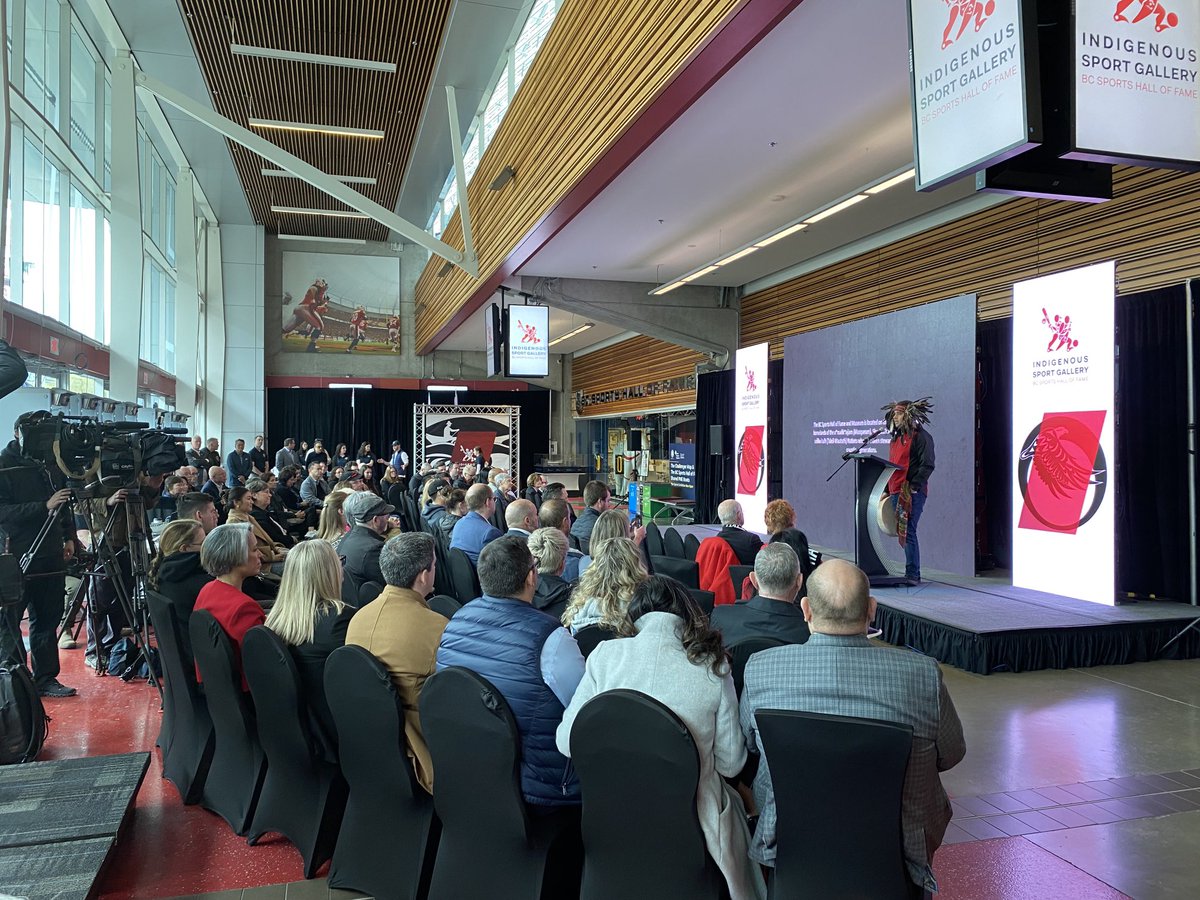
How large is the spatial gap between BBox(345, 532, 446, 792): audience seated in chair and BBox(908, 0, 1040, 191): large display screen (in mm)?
2386

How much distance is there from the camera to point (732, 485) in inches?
523

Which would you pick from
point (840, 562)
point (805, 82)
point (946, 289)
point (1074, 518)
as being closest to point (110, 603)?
point (840, 562)

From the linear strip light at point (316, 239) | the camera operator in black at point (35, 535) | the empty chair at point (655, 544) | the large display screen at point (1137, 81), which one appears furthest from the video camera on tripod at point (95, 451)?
the linear strip light at point (316, 239)

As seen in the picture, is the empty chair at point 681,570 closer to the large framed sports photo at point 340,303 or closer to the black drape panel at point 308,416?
the black drape panel at point 308,416

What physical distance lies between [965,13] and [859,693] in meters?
2.60

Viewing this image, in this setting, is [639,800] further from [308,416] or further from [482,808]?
[308,416]

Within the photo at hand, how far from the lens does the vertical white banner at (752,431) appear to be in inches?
434

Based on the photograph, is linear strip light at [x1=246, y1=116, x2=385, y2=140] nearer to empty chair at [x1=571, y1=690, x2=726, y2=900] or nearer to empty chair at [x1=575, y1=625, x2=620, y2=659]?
empty chair at [x1=575, y1=625, x2=620, y2=659]

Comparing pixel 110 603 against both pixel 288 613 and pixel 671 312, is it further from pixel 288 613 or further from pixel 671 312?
pixel 671 312

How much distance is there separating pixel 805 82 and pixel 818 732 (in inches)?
201

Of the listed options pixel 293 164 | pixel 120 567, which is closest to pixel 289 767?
pixel 120 567

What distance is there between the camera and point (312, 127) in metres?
13.3

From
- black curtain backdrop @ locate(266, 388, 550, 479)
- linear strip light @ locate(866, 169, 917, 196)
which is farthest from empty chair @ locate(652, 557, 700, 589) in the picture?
black curtain backdrop @ locate(266, 388, 550, 479)

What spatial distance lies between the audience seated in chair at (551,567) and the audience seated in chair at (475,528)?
1.53 metres
